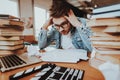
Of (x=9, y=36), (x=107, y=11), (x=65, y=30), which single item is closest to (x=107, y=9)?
(x=107, y=11)

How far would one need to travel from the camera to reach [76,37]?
1.57 metres

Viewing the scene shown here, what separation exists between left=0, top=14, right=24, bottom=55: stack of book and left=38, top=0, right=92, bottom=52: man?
1.23ft

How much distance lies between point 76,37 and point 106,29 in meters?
1.11

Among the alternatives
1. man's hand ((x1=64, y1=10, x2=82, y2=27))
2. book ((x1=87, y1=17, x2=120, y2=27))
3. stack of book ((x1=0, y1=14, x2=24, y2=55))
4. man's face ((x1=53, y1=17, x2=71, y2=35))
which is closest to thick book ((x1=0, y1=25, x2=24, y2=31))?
stack of book ((x1=0, y1=14, x2=24, y2=55))

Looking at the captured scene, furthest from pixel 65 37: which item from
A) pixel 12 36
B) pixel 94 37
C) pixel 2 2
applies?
pixel 2 2

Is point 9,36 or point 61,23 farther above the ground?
point 61,23

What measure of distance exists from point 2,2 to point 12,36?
139 inches

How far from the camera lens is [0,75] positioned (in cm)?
62

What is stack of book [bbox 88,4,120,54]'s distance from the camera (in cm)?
44

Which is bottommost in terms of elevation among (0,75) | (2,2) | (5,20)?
(0,75)

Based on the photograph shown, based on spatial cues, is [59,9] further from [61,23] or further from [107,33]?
[107,33]

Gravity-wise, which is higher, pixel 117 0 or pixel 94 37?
pixel 117 0

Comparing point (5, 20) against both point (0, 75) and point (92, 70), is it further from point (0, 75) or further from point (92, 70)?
point (92, 70)

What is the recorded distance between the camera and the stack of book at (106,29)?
442 mm
